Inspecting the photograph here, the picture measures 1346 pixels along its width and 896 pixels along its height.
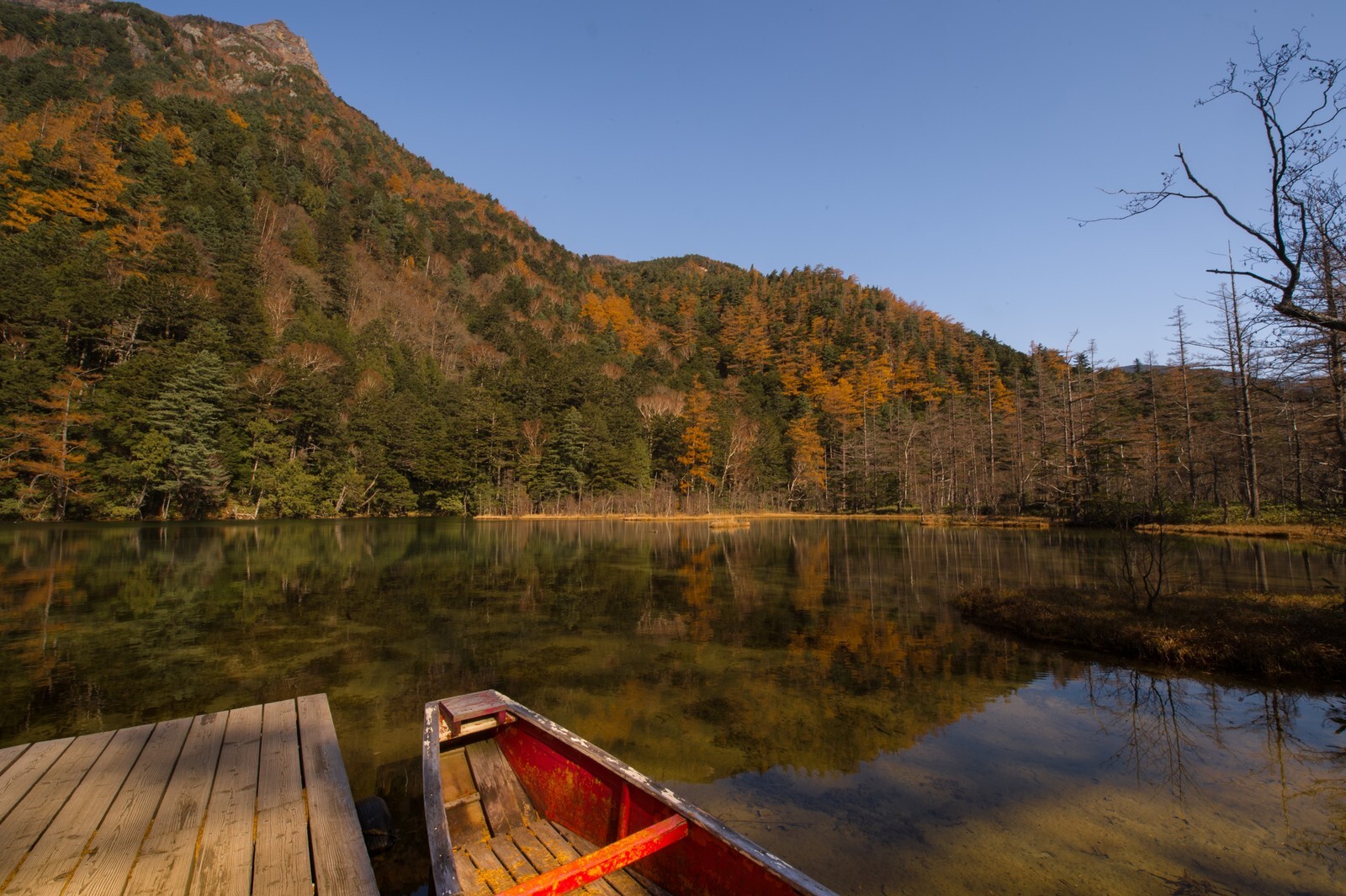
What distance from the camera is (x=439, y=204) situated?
82.3 metres

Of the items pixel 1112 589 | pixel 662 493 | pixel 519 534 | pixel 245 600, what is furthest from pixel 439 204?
pixel 1112 589

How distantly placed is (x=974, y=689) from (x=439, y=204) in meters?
93.8

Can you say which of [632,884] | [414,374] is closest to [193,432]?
[414,374]

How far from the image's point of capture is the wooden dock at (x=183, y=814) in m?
2.20

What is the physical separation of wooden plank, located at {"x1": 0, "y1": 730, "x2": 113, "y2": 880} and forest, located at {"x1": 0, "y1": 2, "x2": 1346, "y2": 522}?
430 inches

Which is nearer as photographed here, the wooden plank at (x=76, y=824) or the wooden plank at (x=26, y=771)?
the wooden plank at (x=76, y=824)

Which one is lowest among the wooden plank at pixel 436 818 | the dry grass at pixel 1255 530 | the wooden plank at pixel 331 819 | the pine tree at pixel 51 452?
the dry grass at pixel 1255 530

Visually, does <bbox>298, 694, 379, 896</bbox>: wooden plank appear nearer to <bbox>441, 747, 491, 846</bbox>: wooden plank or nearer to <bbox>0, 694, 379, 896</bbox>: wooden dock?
<bbox>0, 694, 379, 896</bbox>: wooden dock

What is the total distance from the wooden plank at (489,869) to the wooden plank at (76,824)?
1.58m

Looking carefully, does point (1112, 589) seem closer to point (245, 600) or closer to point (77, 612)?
point (245, 600)

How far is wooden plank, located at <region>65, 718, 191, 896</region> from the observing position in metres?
2.15

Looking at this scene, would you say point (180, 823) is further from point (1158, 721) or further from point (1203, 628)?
point (1203, 628)

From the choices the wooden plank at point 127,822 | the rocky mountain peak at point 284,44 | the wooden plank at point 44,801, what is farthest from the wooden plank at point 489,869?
the rocky mountain peak at point 284,44

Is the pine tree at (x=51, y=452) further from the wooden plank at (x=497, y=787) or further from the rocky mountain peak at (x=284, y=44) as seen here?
the rocky mountain peak at (x=284, y=44)
